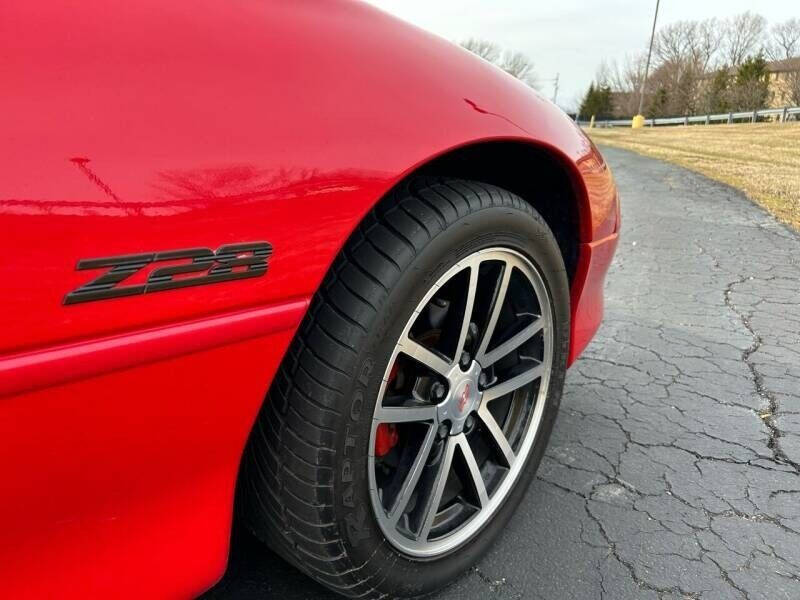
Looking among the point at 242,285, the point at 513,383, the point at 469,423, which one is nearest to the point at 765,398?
the point at 513,383

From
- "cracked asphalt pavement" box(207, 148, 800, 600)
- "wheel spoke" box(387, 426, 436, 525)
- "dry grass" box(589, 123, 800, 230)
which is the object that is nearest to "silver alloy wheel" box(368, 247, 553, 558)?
"wheel spoke" box(387, 426, 436, 525)

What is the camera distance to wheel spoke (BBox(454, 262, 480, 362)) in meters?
1.40

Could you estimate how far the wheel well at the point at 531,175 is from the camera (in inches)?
61.7

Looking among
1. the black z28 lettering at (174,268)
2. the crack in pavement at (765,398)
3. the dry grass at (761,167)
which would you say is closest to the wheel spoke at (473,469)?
the black z28 lettering at (174,268)

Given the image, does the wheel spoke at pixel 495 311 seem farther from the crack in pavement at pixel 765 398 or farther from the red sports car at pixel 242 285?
the crack in pavement at pixel 765 398

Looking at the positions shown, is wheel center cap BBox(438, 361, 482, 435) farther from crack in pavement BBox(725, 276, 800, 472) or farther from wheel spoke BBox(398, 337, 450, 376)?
crack in pavement BBox(725, 276, 800, 472)

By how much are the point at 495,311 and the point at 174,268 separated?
880 millimetres

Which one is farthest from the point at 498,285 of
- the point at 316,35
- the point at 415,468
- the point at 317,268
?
the point at 316,35

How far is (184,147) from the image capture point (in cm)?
87

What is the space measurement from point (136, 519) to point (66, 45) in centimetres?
71

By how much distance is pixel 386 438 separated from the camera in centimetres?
150

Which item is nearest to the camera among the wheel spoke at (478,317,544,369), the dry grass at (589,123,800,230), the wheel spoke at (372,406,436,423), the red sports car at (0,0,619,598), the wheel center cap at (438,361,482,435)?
the red sports car at (0,0,619,598)

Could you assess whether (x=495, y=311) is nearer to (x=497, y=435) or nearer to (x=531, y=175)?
(x=497, y=435)

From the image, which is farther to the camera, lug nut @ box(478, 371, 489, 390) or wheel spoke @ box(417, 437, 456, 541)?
lug nut @ box(478, 371, 489, 390)
